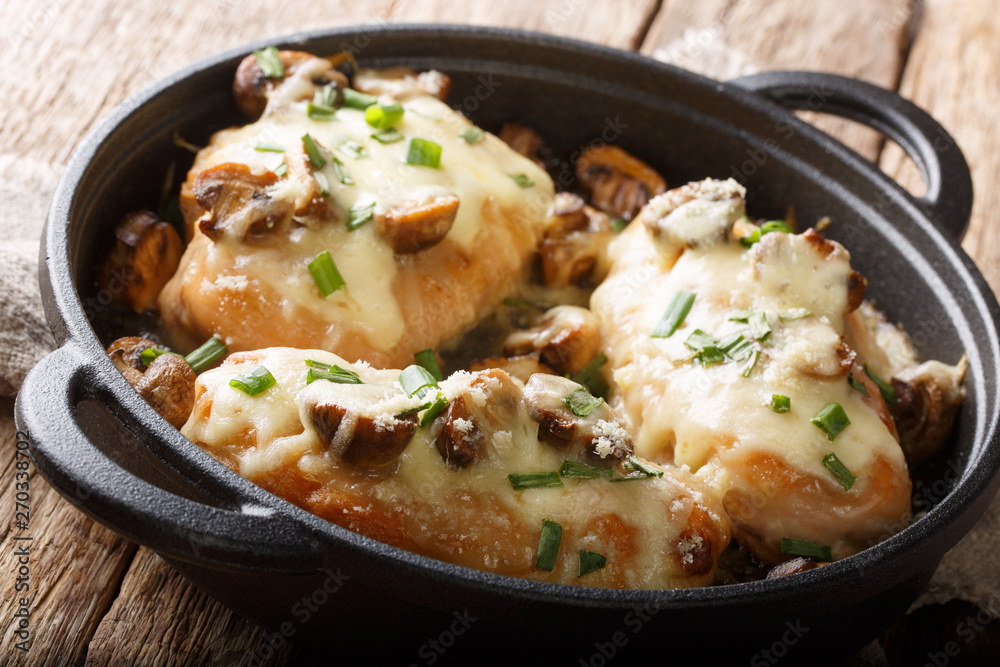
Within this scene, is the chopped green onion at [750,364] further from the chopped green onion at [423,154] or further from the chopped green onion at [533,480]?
the chopped green onion at [423,154]

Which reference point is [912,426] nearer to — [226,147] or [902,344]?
[902,344]

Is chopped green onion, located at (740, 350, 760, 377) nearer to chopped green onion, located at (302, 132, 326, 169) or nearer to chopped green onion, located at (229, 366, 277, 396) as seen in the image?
chopped green onion, located at (229, 366, 277, 396)

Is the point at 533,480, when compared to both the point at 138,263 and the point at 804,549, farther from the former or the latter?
the point at 138,263

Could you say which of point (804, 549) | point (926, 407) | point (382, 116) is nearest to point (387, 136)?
point (382, 116)

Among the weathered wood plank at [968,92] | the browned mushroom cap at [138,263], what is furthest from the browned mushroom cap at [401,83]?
the weathered wood plank at [968,92]

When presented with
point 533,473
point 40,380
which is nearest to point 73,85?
point 40,380
